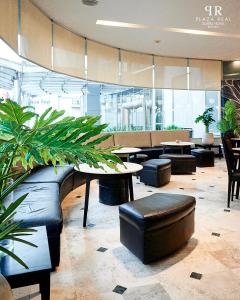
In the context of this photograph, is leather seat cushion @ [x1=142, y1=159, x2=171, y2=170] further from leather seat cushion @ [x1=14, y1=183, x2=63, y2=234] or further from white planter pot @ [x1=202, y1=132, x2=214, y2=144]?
white planter pot @ [x1=202, y1=132, x2=214, y2=144]

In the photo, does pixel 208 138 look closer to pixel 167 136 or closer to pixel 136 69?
pixel 167 136

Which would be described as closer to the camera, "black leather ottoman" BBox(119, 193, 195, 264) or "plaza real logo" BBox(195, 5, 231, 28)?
"black leather ottoman" BBox(119, 193, 195, 264)

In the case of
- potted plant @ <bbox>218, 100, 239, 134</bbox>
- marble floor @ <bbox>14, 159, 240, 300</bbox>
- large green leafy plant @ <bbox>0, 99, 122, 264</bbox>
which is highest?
potted plant @ <bbox>218, 100, 239, 134</bbox>

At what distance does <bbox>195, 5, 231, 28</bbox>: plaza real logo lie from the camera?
462 cm

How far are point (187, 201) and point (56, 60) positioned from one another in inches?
173

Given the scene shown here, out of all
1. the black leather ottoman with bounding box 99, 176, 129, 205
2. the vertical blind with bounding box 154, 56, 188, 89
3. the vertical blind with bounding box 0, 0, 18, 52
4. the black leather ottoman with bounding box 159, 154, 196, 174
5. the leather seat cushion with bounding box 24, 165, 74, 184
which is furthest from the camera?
the vertical blind with bounding box 154, 56, 188, 89

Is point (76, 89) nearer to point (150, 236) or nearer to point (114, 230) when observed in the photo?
point (114, 230)

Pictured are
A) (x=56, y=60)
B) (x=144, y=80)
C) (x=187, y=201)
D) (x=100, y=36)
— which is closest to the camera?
(x=187, y=201)

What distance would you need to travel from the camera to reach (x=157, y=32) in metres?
5.93

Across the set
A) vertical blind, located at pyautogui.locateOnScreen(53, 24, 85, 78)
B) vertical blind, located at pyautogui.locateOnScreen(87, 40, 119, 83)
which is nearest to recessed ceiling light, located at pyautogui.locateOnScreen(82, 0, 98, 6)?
vertical blind, located at pyautogui.locateOnScreen(53, 24, 85, 78)

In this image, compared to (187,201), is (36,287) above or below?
below

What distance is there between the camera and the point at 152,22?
17.4 feet

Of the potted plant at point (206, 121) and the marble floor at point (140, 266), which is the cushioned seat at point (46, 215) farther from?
the potted plant at point (206, 121)

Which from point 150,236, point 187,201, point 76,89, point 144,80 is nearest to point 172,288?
point 150,236
